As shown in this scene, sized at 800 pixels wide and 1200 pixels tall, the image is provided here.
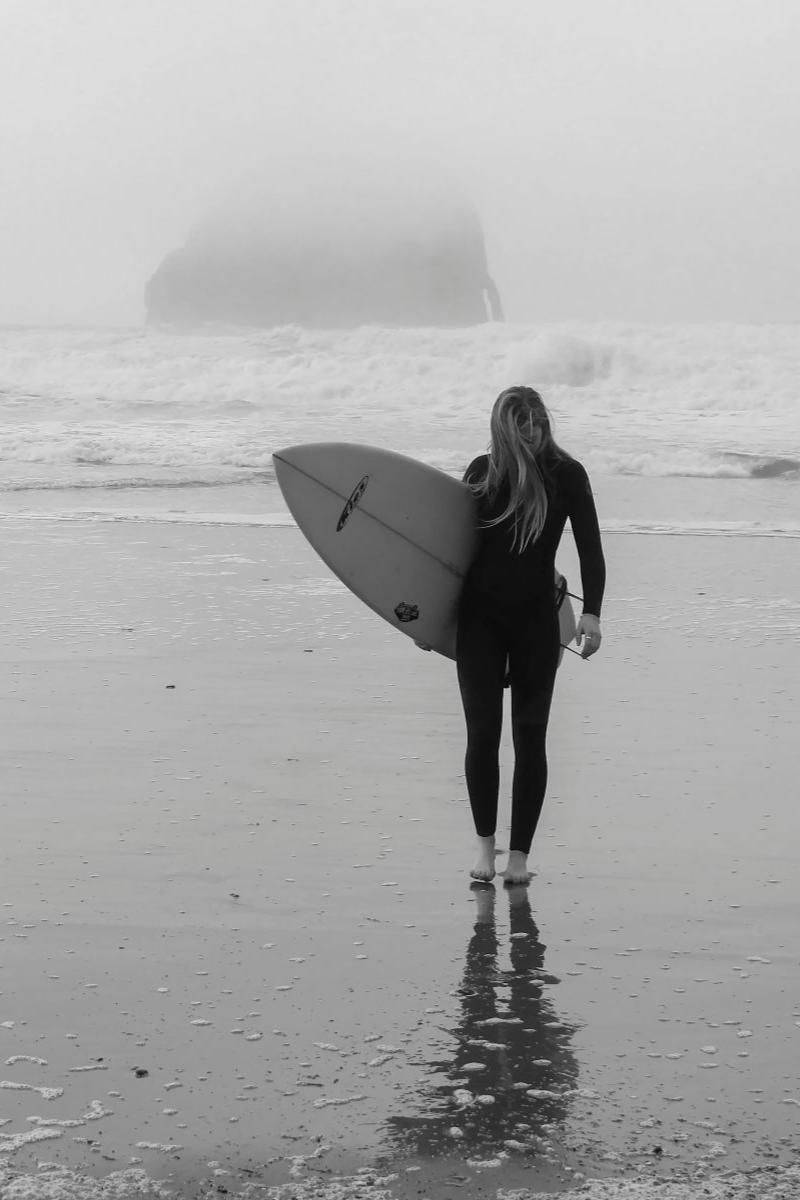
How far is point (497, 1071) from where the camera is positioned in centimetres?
254

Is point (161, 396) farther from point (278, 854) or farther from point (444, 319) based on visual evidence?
point (444, 319)

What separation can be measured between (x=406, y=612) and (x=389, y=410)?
21.5m

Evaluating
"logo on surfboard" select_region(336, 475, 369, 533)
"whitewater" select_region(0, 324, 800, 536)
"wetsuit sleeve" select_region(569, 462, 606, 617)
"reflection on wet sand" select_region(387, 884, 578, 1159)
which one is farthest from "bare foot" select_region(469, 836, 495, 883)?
"whitewater" select_region(0, 324, 800, 536)

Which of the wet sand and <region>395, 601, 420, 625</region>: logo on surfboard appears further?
<region>395, 601, 420, 625</region>: logo on surfboard

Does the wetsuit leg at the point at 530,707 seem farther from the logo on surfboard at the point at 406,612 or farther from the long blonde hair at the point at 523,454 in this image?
the logo on surfboard at the point at 406,612

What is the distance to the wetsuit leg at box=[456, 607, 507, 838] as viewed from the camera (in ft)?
11.8

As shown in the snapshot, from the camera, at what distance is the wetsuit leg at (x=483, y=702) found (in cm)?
360

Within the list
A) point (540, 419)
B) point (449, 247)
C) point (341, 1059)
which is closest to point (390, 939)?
point (341, 1059)

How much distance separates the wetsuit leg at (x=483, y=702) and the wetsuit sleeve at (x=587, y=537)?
0.27 meters

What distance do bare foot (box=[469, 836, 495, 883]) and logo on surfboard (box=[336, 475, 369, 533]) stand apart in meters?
1.13

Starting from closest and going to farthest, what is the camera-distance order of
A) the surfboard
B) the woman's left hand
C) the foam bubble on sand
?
1. the foam bubble on sand
2. the woman's left hand
3. the surfboard

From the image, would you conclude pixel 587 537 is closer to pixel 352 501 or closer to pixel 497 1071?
pixel 352 501

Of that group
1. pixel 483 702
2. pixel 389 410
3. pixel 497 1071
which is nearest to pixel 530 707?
pixel 483 702

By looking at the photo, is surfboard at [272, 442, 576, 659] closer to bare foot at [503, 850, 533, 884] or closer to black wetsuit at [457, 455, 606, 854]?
black wetsuit at [457, 455, 606, 854]
